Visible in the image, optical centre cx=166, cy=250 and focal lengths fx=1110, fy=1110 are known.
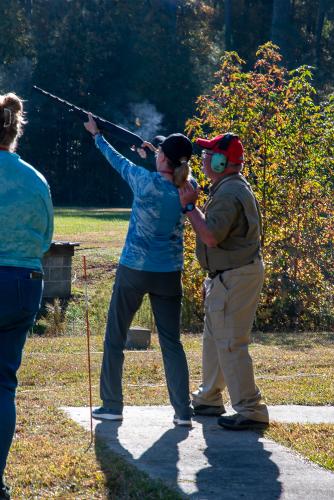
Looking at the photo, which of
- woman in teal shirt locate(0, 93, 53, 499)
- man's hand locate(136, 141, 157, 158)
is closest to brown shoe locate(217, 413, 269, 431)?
man's hand locate(136, 141, 157, 158)

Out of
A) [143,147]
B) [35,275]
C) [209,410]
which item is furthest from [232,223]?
[35,275]

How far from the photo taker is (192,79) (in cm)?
4756

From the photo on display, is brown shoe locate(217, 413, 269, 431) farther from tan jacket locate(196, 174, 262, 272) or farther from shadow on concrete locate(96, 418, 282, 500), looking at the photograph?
tan jacket locate(196, 174, 262, 272)

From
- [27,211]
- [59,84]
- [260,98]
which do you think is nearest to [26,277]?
[27,211]

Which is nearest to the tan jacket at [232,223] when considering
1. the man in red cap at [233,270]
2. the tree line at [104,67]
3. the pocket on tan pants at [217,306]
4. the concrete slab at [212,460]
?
the man in red cap at [233,270]

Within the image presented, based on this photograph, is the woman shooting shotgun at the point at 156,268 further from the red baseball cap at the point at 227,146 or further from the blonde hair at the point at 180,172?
the red baseball cap at the point at 227,146

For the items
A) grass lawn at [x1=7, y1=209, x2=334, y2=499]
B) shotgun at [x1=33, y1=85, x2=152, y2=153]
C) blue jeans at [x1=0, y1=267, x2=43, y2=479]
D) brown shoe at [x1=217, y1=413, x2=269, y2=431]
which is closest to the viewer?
blue jeans at [x1=0, y1=267, x2=43, y2=479]

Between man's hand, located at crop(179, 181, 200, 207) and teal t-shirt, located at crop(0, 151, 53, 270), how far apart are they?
1449 mm

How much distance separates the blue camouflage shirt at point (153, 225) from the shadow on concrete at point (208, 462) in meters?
1.09

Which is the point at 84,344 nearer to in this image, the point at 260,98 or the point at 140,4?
the point at 260,98

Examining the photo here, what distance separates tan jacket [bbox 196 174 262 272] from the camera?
6.93m

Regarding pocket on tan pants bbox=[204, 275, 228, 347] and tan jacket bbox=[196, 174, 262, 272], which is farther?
pocket on tan pants bbox=[204, 275, 228, 347]

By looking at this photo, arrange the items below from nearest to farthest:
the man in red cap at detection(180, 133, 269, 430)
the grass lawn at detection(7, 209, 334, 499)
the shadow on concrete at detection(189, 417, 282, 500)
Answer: the shadow on concrete at detection(189, 417, 282, 500) → the grass lawn at detection(7, 209, 334, 499) → the man in red cap at detection(180, 133, 269, 430)

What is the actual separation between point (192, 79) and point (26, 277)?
42.8 meters
